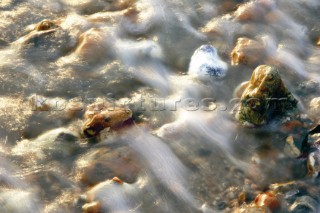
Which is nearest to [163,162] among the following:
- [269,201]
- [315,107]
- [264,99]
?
[269,201]

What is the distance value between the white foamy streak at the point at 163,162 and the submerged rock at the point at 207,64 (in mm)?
845

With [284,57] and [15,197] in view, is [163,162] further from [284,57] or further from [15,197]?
[284,57]

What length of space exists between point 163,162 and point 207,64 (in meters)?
1.11

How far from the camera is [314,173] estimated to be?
120 inches

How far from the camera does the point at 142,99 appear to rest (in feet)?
11.9

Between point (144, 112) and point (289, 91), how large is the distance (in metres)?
1.24

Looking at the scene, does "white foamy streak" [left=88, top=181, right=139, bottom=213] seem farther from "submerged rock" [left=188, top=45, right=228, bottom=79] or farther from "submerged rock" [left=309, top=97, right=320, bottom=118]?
"submerged rock" [left=309, top=97, right=320, bottom=118]

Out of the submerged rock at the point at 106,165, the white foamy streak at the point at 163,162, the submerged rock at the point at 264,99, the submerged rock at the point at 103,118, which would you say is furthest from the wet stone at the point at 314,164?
the submerged rock at the point at 103,118

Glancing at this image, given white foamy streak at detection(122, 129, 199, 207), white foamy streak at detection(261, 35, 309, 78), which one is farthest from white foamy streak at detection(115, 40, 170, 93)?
white foamy streak at detection(261, 35, 309, 78)

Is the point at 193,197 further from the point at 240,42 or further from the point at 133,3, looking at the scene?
the point at 133,3

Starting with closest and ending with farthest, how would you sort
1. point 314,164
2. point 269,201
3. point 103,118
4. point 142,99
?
point 269,201 < point 314,164 < point 103,118 < point 142,99

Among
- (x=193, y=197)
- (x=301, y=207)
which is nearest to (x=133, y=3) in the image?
(x=193, y=197)

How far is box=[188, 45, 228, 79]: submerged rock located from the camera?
150 inches

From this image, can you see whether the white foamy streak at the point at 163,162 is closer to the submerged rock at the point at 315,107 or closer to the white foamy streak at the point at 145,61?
the white foamy streak at the point at 145,61
